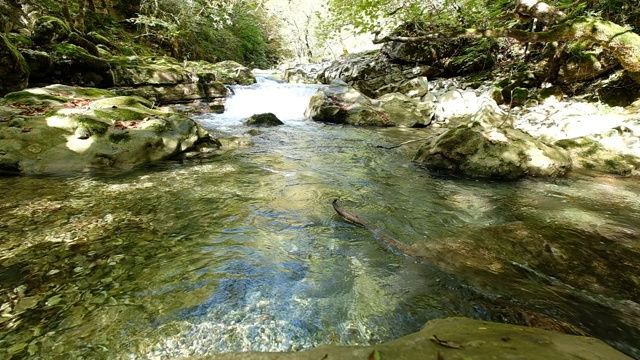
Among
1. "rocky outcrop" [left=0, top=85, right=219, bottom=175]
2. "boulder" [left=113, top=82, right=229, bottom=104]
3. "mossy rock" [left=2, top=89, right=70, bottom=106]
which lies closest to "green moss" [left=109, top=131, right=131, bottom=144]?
"rocky outcrop" [left=0, top=85, right=219, bottom=175]

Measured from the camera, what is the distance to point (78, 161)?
15.0 ft

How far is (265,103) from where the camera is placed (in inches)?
509

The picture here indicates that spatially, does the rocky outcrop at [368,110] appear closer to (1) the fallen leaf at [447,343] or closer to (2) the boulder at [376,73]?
(2) the boulder at [376,73]

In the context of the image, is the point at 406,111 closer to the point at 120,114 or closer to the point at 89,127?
the point at 120,114

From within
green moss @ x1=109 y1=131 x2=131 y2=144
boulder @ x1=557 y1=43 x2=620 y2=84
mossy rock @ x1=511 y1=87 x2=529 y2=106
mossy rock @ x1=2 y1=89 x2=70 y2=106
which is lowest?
green moss @ x1=109 y1=131 x2=131 y2=144

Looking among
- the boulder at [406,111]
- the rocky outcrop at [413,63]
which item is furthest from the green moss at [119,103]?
the rocky outcrop at [413,63]

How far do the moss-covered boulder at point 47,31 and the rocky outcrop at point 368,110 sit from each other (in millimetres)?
7647

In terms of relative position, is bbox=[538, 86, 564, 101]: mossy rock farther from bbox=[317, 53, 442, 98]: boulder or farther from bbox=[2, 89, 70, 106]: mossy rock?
bbox=[2, 89, 70, 106]: mossy rock

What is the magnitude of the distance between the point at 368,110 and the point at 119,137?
7.15 metres

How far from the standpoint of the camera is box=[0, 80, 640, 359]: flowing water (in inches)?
72.2

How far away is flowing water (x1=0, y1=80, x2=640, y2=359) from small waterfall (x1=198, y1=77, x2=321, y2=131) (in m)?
6.16

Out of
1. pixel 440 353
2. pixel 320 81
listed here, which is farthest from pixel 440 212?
pixel 320 81

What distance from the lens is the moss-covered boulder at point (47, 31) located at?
8.53 meters

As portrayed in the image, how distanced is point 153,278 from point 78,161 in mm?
3432
